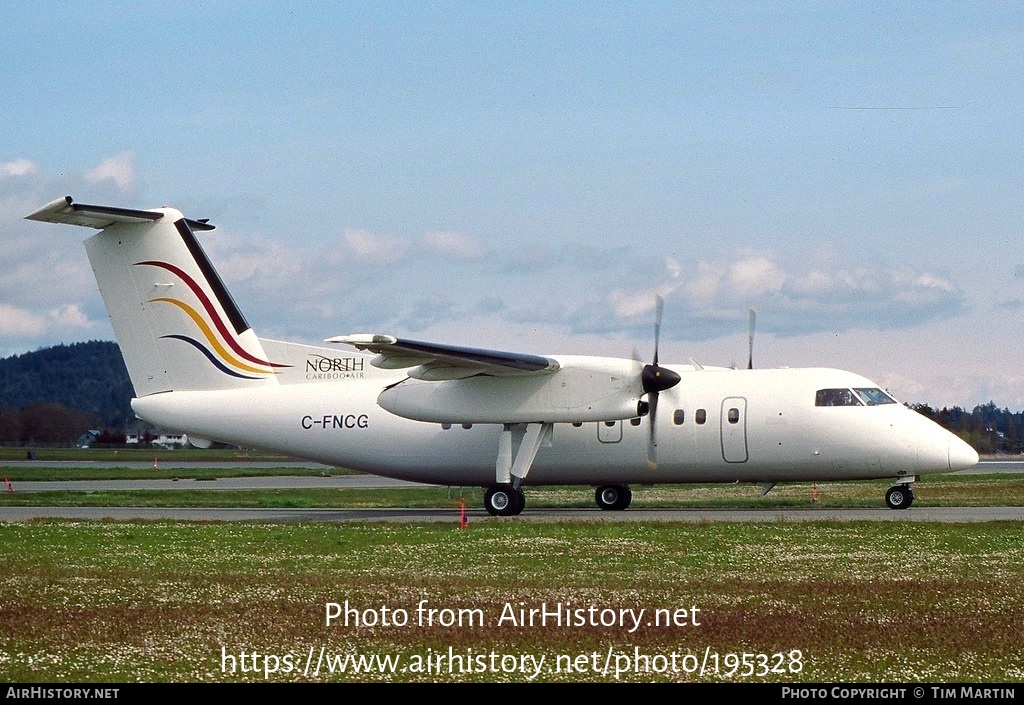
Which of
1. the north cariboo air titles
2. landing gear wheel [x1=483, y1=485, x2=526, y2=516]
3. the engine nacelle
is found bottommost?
landing gear wheel [x1=483, y1=485, x2=526, y2=516]

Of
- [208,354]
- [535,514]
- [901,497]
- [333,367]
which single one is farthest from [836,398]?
[208,354]

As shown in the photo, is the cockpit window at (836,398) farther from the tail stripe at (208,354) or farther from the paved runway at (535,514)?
the tail stripe at (208,354)

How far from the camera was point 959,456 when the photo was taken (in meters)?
25.6

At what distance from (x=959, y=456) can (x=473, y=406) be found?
405 inches

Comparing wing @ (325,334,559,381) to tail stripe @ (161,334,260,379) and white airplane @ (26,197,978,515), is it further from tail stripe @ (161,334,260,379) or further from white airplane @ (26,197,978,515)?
tail stripe @ (161,334,260,379)

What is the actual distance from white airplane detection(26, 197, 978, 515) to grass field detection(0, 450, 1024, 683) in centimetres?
386

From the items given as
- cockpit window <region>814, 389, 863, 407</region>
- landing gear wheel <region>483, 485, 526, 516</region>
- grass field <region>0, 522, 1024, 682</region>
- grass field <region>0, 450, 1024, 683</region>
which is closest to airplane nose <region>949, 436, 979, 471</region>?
cockpit window <region>814, 389, 863, 407</region>

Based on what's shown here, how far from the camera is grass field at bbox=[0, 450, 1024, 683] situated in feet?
33.9

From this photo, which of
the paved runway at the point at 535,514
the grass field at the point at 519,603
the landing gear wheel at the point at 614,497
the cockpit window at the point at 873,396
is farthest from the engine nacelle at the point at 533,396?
the cockpit window at the point at 873,396

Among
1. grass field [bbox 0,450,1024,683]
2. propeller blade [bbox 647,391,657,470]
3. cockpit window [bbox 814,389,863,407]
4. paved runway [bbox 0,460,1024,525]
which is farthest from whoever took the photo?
propeller blade [bbox 647,391,657,470]

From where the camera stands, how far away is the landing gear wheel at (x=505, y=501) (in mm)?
26859

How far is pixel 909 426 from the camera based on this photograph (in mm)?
25953

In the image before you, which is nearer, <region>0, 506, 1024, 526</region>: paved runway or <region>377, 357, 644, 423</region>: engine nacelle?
<region>0, 506, 1024, 526</region>: paved runway
